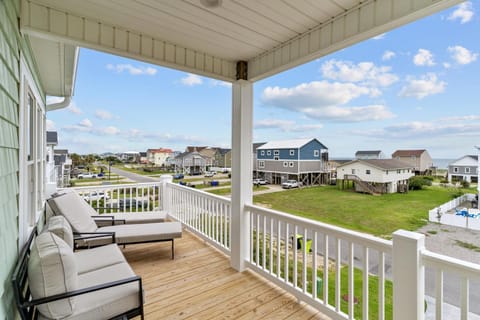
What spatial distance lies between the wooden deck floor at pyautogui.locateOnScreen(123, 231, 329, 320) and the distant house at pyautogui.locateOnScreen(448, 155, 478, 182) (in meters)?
1.76

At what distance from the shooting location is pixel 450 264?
147 centimetres

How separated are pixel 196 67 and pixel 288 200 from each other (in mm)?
1959

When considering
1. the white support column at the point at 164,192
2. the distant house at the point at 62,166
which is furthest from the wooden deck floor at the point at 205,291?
the distant house at the point at 62,166

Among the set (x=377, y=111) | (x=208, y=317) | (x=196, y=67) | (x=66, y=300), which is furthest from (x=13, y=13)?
(x=208, y=317)

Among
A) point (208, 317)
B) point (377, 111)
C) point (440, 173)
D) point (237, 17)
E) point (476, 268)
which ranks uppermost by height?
point (237, 17)

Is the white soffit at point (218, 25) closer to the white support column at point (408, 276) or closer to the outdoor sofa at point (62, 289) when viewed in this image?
the white support column at point (408, 276)

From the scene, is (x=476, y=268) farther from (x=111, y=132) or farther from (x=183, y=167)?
(x=111, y=132)

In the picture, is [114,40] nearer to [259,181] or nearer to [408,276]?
[259,181]

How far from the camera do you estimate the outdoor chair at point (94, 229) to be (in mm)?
3328

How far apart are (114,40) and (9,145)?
1399 millimetres

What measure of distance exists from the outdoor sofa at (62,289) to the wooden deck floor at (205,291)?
576mm

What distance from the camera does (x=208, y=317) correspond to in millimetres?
2311

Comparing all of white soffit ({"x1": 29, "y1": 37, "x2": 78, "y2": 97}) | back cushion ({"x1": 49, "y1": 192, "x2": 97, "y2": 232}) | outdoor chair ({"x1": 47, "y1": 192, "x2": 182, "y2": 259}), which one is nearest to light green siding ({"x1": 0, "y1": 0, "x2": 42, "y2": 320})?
white soffit ({"x1": 29, "y1": 37, "x2": 78, "y2": 97})

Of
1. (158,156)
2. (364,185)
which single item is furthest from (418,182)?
(158,156)
